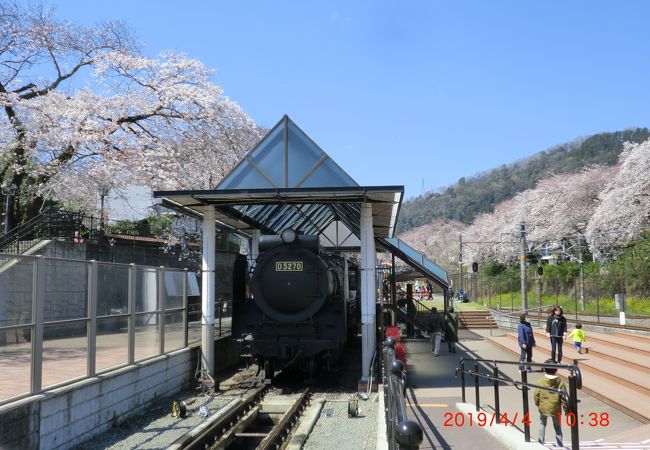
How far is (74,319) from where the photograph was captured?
27.1ft

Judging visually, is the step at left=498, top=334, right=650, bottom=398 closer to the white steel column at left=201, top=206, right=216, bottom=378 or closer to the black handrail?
the white steel column at left=201, top=206, right=216, bottom=378

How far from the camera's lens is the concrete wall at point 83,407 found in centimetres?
657

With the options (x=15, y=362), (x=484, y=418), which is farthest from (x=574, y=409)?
(x=15, y=362)

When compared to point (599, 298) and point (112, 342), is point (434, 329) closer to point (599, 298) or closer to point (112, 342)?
point (599, 298)

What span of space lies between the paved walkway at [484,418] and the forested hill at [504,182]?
93.0 m

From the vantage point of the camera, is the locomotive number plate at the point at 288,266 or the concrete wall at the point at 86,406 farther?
the locomotive number plate at the point at 288,266

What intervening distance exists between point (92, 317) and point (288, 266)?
439 cm

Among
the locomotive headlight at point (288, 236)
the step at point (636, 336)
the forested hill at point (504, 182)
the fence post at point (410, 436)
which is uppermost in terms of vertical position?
the forested hill at point (504, 182)

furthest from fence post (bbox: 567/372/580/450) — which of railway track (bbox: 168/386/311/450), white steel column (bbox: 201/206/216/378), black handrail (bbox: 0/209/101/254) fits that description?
black handrail (bbox: 0/209/101/254)

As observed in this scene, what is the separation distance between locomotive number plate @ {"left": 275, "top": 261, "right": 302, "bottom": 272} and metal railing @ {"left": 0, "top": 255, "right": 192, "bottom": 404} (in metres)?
2.41

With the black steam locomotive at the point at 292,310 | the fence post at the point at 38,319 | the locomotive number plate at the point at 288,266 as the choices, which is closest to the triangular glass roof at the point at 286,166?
the black steam locomotive at the point at 292,310

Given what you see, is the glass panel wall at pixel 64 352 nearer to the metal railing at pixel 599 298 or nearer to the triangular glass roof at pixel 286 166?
the triangular glass roof at pixel 286 166

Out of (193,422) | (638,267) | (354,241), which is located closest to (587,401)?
(193,422)

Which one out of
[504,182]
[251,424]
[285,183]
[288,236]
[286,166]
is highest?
[504,182]
